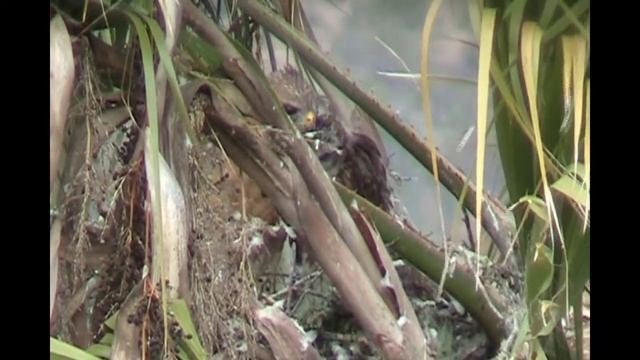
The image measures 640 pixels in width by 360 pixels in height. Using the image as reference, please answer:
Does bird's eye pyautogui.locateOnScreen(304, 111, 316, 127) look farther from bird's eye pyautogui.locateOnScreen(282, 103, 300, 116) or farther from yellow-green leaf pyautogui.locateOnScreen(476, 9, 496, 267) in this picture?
yellow-green leaf pyautogui.locateOnScreen(476, 9, 496, 267)

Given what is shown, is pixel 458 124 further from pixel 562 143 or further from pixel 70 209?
pixel 70 209

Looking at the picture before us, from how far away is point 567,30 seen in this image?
3.10 ft

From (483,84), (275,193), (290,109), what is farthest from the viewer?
(290,109)

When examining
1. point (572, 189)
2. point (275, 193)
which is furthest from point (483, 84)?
point (275, 193)

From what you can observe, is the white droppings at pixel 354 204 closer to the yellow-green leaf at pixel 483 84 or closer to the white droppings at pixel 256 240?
the white droppings at pixel 256 240

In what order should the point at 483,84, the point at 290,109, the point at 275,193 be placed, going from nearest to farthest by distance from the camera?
the point at 483,84 < the point at 275,193 < the point at 290,109

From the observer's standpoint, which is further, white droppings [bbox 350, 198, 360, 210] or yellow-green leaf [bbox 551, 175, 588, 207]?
white droppings [bbox 350, 198, 360, 210]

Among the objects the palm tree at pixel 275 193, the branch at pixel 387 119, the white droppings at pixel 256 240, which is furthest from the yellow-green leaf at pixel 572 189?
the white droppings at pixel 256 240

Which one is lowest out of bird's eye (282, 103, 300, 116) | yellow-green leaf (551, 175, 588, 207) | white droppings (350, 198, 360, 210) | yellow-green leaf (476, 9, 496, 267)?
white droppings (350, 198, 360, 210)

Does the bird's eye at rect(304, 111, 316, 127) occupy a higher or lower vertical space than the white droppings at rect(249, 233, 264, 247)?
higher

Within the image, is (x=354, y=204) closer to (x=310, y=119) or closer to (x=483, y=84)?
(x=310, y=119)

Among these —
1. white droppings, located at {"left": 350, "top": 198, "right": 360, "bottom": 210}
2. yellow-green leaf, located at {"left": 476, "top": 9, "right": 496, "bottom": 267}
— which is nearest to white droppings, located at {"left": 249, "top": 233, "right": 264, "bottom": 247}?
white droppings, located at {"left": 350, "top": 198, "right": 360, "bottom": 210}

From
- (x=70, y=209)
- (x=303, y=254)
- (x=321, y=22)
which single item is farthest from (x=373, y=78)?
(x=70, y=209)

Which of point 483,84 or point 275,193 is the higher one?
point 483,84
